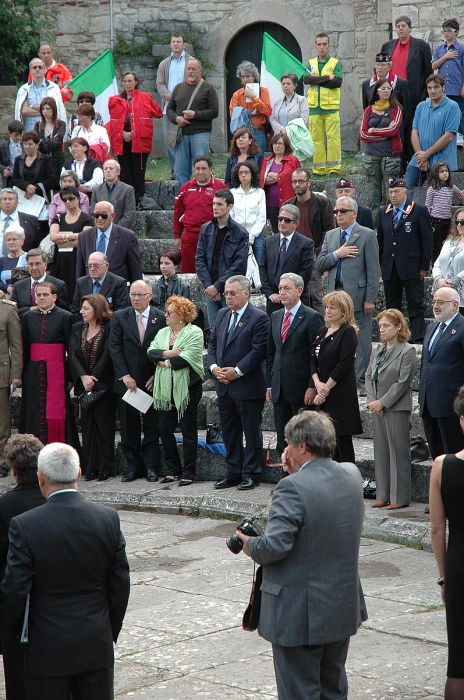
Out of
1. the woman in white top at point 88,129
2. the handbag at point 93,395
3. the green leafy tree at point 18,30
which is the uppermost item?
the green leafy tree at point 18,30

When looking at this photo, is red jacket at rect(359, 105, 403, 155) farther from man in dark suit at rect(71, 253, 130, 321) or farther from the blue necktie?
the blue necktie

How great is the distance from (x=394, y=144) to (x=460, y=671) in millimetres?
9544

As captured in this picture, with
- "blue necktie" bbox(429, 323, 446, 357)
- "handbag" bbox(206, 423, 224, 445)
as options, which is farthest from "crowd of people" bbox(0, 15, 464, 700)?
"handbag" bbox(206, 423, 224, 445)

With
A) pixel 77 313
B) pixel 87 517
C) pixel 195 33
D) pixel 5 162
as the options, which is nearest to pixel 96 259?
pixel 77 313

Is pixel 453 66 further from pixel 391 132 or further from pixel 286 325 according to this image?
pixel 286 325

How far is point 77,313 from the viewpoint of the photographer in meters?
10.8

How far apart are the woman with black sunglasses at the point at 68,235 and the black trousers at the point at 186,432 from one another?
2.72m

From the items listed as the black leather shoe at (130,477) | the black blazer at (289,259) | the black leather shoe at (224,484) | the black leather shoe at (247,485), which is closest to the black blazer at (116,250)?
the black blazer at (289,259)

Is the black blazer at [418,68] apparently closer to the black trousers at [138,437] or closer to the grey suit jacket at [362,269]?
the grey suit jacket at [362,269]

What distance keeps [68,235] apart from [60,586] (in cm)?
791

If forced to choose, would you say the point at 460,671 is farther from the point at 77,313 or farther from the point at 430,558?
the point at 77,313

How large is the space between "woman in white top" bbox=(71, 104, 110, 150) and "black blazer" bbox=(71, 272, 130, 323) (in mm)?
3592

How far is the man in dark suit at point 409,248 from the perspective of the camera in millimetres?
11328

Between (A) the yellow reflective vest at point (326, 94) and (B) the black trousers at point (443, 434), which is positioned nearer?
(B) the black trousers at point (443, 434)
